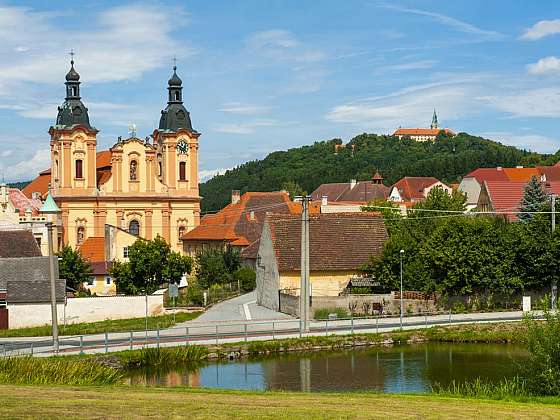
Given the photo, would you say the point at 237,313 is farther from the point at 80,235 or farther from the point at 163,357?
the point at 80,235

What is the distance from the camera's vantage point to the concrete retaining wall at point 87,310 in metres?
44.5

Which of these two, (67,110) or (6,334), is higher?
(67,110)

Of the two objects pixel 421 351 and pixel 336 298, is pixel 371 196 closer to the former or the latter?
pixel 336 298

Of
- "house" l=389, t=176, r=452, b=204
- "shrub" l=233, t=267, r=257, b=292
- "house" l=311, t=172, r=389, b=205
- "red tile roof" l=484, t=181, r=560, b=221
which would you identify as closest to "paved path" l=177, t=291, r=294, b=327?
"shrub" l=233, t=267, r=257, b=292

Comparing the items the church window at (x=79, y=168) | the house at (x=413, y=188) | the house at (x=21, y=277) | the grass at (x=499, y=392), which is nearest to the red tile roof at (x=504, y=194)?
the church window at (x=79, y=168)

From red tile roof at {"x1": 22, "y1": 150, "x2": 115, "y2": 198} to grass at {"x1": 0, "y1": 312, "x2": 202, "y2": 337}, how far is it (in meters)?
41.8

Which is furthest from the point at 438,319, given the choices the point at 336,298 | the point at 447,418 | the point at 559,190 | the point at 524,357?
the point at 559,190

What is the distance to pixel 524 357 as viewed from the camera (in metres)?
35.1

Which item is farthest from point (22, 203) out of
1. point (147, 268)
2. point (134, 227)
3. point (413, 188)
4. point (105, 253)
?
point (413, 188)

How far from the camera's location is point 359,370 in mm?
33125

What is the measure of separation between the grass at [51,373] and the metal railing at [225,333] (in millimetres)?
6447

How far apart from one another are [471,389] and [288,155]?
173 meters

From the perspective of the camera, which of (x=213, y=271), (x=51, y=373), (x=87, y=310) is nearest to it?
(x=51, y=373)

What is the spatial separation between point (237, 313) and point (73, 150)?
38634 mm
